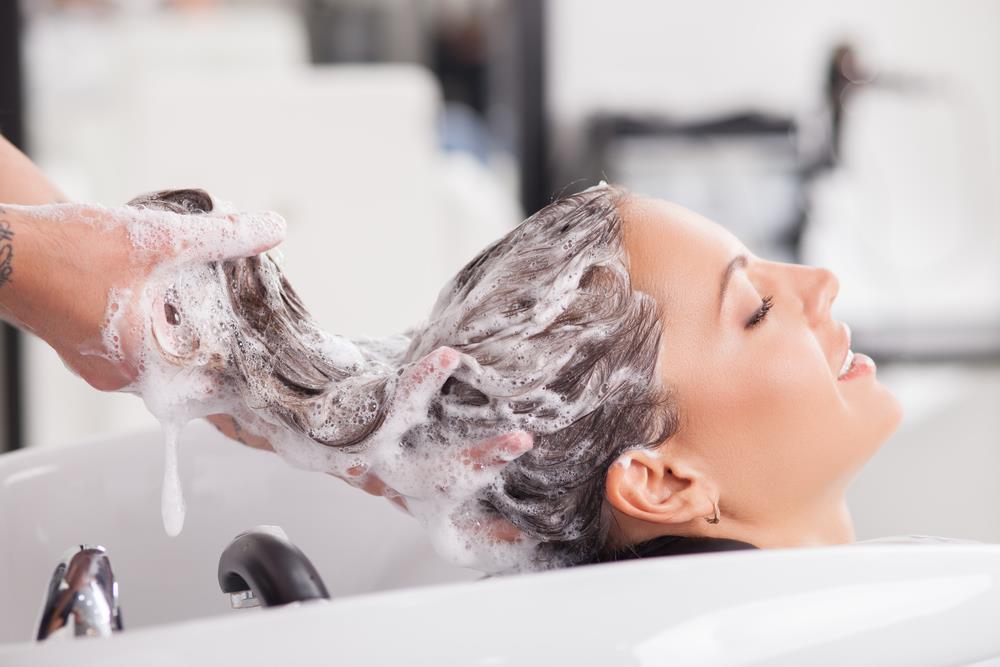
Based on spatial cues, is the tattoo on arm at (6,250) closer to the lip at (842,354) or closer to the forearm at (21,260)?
the forearm at (21,260)

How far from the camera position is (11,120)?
2.68 metres

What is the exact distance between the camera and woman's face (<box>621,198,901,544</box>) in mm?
898

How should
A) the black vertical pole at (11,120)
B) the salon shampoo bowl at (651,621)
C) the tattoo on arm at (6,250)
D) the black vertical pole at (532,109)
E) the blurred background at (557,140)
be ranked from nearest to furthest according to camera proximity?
the salon shampoo bowl at (651,621) → the tattoo on arm at (6,250) → the blurred background at (557,140) → the black vertical pole at (11,120) → the black vertical pole at (532,109)

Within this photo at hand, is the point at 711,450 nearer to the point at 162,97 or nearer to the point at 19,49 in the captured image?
the point at 162,97

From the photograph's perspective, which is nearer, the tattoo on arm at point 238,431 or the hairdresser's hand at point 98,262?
the hairdresser's hand at point 98,262

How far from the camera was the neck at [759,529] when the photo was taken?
910 millimetres

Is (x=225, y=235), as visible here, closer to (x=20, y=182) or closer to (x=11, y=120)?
(x=20, y=182)

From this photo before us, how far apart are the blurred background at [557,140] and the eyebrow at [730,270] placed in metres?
1.61

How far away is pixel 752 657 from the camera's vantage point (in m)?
0.65

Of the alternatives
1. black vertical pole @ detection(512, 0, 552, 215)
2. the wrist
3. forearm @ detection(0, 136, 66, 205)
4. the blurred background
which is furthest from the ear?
black vertical pole @ detection(512, 0, 552, 215)

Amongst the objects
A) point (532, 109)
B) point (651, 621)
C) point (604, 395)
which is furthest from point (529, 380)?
point (532, 109)

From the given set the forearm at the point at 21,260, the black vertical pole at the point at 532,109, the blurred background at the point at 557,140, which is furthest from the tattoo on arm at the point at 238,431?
the black vertical pole at the point at 532,109

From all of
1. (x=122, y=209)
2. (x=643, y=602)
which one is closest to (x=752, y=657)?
(x=643, y=602)

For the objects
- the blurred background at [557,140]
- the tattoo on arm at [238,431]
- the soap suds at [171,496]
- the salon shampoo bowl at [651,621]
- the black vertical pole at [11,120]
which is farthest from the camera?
the black vertical pole at [11,120]
